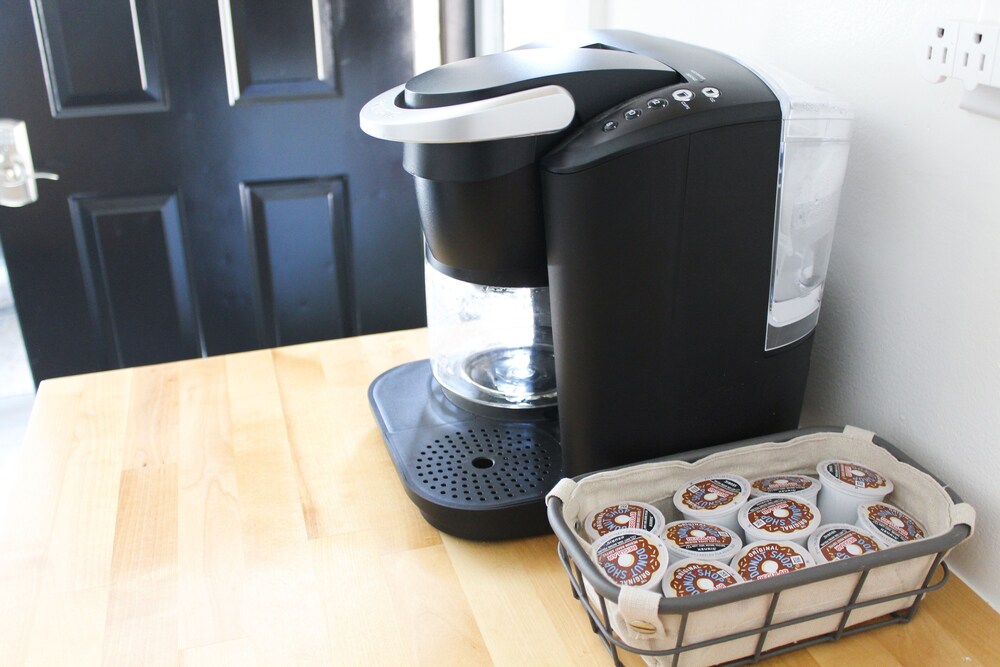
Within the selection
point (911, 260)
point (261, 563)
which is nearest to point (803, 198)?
point (911, 260)

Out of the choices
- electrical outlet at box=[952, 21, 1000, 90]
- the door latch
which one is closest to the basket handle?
electrical outlet at box=[952, 21, 1000, 90]

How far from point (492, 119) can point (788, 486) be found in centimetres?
36

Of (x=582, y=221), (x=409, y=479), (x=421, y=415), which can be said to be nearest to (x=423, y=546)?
(x=409, y=479)

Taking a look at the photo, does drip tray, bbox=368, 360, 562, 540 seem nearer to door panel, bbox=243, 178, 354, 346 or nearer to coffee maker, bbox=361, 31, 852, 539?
coffee maker, bbox=361, 31, 852, 539

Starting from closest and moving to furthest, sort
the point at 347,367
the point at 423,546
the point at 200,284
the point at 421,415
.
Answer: the point at 423,546 < the point at 421,415 < the point at 347,367 < the point at 200,284

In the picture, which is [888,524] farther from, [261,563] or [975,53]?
[261,563]

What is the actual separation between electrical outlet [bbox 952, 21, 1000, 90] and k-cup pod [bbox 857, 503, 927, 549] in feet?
1.01

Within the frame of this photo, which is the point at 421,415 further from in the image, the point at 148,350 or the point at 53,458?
the point at 148,350

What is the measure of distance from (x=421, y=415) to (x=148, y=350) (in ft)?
3.69

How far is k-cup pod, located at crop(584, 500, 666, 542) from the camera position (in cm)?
63

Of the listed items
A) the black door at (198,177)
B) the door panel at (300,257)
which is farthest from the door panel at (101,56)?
the door panel at (300,257)

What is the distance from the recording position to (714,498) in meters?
0.66

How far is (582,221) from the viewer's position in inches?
24.3

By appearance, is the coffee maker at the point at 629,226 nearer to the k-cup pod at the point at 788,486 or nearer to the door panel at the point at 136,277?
the k-cup pod at the point at 788,486
